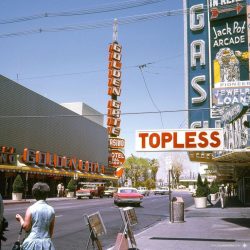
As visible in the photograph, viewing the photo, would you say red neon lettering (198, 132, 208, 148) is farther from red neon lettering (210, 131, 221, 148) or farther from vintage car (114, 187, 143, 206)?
vintage car (114, 187, 143, 206)

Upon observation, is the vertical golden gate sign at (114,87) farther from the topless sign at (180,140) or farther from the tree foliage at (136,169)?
the topless sign at (180,140)

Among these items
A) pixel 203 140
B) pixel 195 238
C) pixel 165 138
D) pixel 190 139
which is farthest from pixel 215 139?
pixel 195 238

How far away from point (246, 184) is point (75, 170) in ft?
107

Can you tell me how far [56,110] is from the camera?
58.1 metres

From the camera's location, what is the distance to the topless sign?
13.1m

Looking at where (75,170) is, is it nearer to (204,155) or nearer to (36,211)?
(204,155)

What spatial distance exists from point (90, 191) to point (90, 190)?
0.40ft

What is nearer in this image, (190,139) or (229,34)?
(190,139)

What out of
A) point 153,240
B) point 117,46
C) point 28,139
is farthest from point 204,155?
point 117,46

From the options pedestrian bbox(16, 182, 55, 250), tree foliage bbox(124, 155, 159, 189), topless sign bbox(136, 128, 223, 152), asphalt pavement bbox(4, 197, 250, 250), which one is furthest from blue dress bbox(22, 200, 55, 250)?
tree foliage bbox(124, 155, 159, 189)

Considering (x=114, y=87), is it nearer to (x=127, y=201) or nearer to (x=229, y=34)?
(x=229, y=34)

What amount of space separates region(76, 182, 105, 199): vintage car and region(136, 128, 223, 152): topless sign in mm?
35775

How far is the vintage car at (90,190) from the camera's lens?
47969mm

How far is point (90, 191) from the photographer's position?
4875cm
